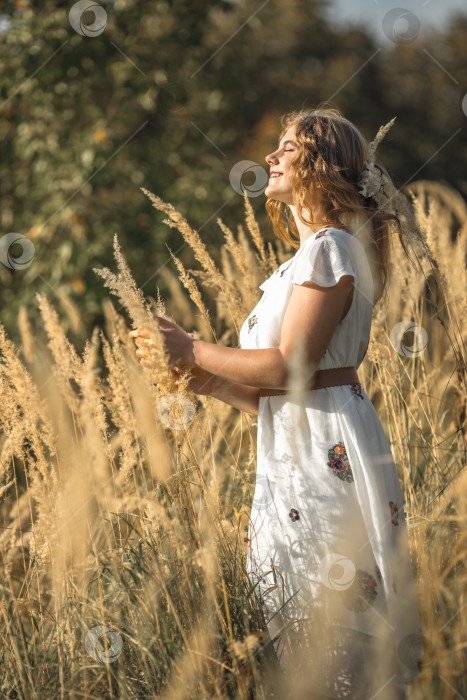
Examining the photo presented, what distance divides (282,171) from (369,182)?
0.19 metres

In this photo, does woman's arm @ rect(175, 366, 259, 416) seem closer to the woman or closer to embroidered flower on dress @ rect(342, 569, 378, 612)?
the woman

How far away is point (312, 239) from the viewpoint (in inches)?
54.7

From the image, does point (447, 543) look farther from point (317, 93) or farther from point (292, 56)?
point (292, 56)

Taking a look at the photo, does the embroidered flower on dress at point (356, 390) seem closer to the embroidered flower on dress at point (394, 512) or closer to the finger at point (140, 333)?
the embroidered flower on dress at point (394, 512)

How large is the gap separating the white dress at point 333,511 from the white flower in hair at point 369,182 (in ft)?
0.42

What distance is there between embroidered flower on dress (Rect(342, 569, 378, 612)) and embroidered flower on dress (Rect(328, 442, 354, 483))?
18 cm

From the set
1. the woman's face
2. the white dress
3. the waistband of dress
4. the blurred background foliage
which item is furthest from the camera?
the blurred background foliage

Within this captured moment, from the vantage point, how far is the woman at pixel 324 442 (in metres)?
1.27

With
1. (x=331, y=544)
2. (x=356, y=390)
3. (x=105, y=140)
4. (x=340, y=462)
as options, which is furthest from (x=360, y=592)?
(x=105, y=140)

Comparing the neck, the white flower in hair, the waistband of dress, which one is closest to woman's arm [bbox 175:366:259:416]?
the waistband of dress

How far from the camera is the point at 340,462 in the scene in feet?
4.45

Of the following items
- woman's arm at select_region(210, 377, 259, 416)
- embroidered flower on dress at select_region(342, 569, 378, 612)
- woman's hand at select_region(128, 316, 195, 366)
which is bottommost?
embroidered flower on dress at select_region(342, 569, 378, 612)

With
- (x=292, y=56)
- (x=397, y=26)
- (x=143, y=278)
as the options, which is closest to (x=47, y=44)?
(x=143, y=278)

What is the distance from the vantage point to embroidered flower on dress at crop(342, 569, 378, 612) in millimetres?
1298
